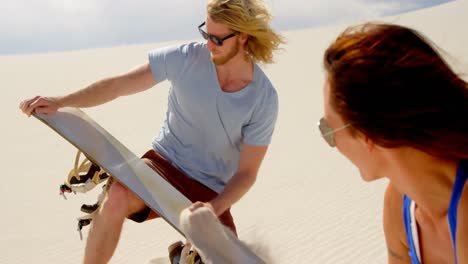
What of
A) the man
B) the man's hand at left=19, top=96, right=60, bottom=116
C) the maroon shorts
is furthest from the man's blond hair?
the man's hand at left=19, top=96, right=60, bottom=116

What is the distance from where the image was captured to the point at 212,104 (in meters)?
3.26

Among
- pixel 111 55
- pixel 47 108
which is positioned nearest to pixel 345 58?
pixel 47 108

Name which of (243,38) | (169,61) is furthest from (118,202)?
(243,38)

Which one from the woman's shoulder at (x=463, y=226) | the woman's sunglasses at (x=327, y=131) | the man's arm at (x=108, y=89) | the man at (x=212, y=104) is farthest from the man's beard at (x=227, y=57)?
the woman's shoulder at (x=463, y=226)

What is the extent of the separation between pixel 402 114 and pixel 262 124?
71.4 inches

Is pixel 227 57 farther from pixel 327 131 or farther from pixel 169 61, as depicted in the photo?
Result: pixel 327 131

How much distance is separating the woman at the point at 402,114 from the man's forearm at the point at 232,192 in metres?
1.38

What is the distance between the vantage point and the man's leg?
Result: 3033 millimetres

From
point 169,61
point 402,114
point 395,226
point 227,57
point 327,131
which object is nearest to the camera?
point 402,114

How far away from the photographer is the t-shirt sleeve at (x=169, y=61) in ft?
11.0

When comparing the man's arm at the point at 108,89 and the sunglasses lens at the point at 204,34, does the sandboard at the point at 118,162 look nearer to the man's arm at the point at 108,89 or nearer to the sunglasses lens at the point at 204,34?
the man's arm at the point at 108,89

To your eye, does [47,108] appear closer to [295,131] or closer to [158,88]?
[295,131]

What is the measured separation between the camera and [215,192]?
3.34 metres

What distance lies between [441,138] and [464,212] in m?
0.24
